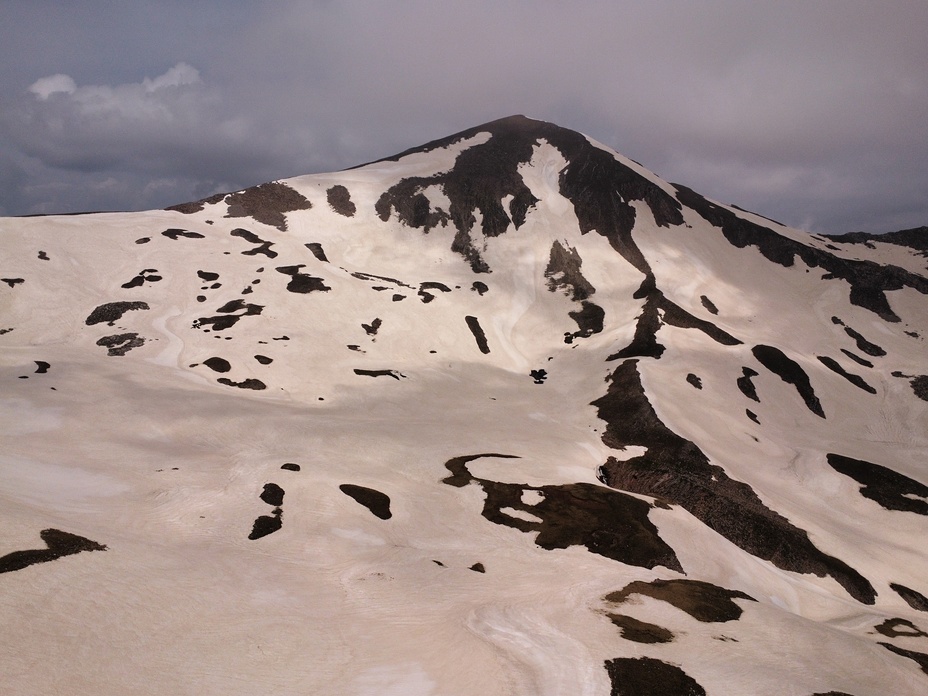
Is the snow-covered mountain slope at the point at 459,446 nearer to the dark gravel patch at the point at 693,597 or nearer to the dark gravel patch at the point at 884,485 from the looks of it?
the dark gravel patch at the point at 693,597

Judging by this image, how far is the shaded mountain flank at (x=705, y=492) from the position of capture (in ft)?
188

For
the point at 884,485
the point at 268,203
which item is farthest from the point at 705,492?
the point at 268,203

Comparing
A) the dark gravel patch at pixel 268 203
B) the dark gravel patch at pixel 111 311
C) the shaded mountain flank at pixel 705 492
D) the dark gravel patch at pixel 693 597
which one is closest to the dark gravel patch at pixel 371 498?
the dark gravel patch at pixel 693 597

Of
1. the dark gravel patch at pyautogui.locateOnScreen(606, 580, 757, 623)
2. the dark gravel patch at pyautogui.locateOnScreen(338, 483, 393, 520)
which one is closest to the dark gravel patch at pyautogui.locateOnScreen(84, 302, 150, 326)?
the dark gravel patch at pyautogui.locateOnScreen(338, 483, 393, 520)

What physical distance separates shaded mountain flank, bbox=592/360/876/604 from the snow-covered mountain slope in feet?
1.34

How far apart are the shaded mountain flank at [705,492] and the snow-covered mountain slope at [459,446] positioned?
408mm

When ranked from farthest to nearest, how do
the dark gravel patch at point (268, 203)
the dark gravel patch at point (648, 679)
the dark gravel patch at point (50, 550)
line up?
the dark gravel patch at point (268, 203) → the dark gravel patch at point (50, 550) → the dark gravel patch at point (648, 679)

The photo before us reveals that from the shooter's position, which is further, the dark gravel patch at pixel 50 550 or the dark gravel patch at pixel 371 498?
the dark gravel patch at pixel 371 498

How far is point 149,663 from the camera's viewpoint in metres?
21.8

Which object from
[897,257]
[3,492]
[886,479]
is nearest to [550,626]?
[3,492]

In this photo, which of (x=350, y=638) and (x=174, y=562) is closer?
(x=350, y=638)

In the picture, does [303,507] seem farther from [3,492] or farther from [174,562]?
[3,492]

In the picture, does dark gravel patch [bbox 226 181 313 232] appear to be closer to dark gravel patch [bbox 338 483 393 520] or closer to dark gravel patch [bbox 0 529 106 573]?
dark gravel patch [bbox 338 483 393 520]

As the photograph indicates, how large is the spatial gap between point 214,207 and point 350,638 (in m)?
133
